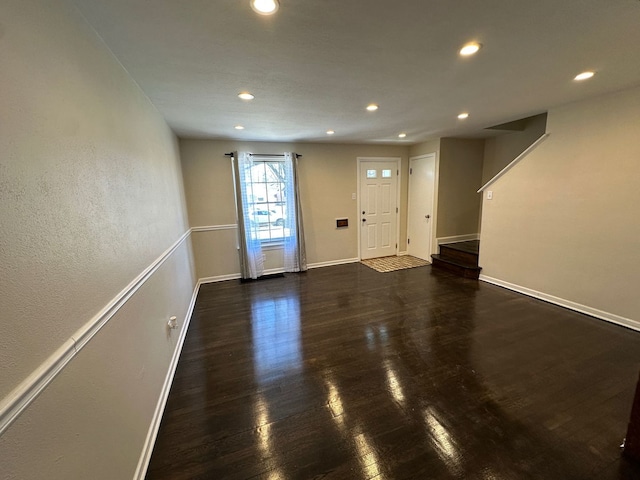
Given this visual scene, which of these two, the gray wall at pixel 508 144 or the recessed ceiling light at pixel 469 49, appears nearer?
the recessed ceiling light at pixel 469 49

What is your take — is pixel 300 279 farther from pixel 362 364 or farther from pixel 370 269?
pixel 362 364

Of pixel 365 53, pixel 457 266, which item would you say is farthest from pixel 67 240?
pixel 457 266

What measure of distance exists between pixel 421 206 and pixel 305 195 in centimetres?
242

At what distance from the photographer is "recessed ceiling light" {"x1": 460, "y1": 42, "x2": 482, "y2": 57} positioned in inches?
65.7

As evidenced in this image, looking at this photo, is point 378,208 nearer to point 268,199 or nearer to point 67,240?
point 268,199

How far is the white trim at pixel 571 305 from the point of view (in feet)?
9.18

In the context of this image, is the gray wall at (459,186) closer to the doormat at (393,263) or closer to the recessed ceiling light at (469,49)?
the doormat at (393,263)

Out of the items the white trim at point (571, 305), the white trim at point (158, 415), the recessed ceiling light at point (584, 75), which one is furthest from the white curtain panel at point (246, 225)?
the recessed ceiling light at point (584, 75)

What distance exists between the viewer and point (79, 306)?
3.38 feet

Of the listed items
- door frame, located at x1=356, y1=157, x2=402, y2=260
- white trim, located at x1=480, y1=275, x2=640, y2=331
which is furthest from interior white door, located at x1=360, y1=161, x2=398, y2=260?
white trim, located at x1=480, y1=275, x2=640, y2=331

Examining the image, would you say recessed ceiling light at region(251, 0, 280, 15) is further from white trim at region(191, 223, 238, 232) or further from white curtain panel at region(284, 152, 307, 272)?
white trim at region(191, 223, 238, 232)

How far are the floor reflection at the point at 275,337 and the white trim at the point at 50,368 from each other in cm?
136

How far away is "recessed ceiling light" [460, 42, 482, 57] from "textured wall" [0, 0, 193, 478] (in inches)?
84.5

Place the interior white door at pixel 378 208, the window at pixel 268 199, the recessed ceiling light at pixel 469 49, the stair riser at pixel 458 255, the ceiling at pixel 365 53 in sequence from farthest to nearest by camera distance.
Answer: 1. the interior white door at pixel 378 208
2. the window at pixel 268 199
3. the stair riser at pixel 458 255
4. the recessed ceiling light at pixel 469 49
5. the ceiling at pixel 365 53
